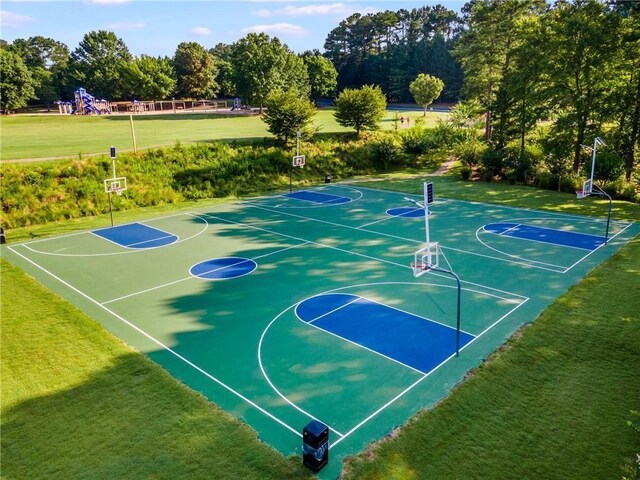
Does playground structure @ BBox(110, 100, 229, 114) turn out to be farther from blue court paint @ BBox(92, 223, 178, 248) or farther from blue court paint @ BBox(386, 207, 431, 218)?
blue court paint @ BBox(386, 207, 431, 218)

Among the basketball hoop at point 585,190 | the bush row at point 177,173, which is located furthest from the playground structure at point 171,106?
the basketball hoop at point 585,190

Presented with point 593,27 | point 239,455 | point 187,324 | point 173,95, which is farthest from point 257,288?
point 173,95

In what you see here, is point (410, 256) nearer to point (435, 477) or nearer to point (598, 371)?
point (598, 371)

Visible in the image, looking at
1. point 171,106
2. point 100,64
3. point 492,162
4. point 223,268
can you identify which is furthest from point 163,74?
point 223,268

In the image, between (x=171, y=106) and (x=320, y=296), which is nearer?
(x=320, y=296)

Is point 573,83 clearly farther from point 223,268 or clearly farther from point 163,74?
point 163,74
